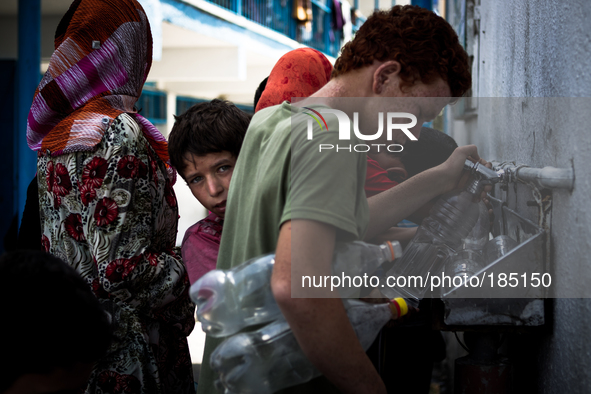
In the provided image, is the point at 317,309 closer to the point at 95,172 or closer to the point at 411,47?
the point at 411,47

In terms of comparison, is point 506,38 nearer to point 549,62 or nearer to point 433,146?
point 433,146

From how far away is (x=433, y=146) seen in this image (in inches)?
92.8

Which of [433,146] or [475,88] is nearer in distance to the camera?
[433,146]

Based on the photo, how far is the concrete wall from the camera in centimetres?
133

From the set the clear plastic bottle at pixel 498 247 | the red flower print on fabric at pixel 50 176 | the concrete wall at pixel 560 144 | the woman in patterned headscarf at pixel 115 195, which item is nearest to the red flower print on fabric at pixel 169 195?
the woman in patterned headscarf at pixel 115 195

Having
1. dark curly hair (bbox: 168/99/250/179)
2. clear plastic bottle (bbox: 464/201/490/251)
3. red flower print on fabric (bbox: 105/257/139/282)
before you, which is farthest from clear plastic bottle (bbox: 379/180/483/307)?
red flower print on fabric (bbox: 105/257/139/282)

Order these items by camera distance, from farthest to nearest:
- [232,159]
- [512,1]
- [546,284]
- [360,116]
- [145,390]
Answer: [512,1] → [232,159] → [145,390] → [546,284] → [360,116]

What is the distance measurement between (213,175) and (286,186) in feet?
2.52

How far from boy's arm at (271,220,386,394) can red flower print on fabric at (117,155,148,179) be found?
32.8 inches

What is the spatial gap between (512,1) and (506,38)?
9.0 inches

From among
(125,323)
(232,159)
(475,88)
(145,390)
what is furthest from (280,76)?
(475,88)

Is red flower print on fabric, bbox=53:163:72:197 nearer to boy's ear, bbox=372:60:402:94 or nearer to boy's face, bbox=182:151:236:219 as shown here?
boy's face, bbox=182:151:236:219

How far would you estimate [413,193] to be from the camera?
5.52ft

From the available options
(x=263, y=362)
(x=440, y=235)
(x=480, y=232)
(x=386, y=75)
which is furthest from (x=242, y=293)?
(x=480, y=232)
